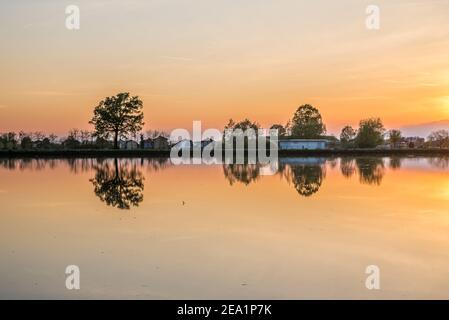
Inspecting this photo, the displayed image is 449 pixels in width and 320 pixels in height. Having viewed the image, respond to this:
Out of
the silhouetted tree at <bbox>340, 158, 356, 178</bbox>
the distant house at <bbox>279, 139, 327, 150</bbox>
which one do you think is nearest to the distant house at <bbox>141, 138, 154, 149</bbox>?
the distant house at <bbox>279, 139, 327, 150</bbox>

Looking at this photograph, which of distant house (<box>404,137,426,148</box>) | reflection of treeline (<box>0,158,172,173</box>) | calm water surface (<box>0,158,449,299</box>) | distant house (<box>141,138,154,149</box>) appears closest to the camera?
calm water surface (<box>0,158,449,299</box>)

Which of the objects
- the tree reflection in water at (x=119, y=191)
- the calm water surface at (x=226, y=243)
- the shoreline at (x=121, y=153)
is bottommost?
the calm water surface at (x=226, y=243)

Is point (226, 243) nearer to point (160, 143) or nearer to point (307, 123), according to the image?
point (160, 143)

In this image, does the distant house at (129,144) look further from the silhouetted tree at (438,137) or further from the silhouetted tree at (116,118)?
the silhouetted tree at (438,137)

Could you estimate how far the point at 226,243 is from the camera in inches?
421

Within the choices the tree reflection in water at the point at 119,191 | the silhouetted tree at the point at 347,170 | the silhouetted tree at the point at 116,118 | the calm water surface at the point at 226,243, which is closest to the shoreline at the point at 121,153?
the silhouetted tree at the point at 116,118

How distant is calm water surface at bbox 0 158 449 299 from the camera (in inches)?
311

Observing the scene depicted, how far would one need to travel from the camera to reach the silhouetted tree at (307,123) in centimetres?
7431

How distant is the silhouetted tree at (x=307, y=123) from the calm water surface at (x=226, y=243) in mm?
55057

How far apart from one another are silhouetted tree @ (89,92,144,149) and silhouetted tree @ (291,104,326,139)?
23891mm

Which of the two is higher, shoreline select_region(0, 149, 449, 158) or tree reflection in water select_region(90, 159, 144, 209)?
shoreline select_region(0, 149, 449, 158)

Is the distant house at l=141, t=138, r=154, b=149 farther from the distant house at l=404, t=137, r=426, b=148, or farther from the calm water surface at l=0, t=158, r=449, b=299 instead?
the calm water surface at l=0, t=158, r=449, b=299

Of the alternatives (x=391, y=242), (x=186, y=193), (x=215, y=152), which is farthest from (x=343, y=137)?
(x=391, y=242)
